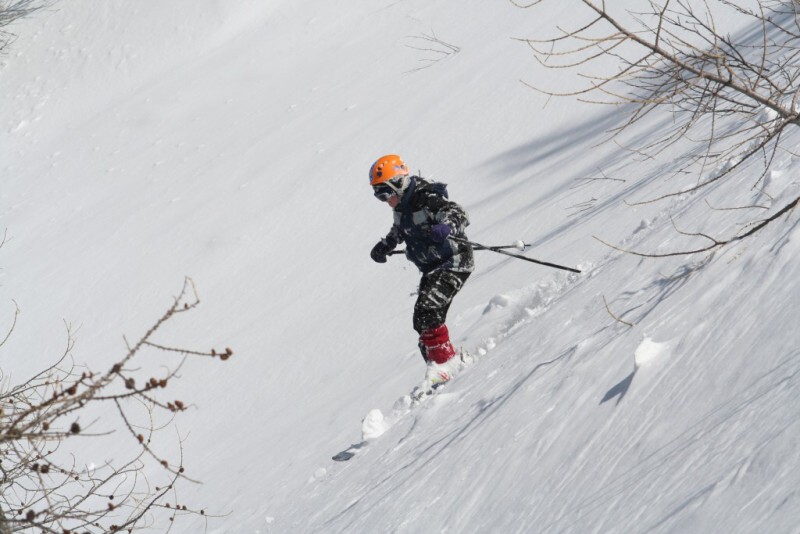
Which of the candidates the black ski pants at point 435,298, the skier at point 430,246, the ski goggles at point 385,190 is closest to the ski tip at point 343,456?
the skier at point 430,246

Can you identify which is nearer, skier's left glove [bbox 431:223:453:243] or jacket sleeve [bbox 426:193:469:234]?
skier's left glove [bbox 431:223:453:243]

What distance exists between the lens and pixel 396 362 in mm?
9391

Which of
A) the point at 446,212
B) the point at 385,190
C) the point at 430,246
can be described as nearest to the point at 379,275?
the point at 430,246

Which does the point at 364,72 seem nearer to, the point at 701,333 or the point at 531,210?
the point at 531,210

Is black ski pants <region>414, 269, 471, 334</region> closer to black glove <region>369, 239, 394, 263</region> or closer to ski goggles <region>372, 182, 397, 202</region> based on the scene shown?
black glove <region>369, 239, 394, 263</region>

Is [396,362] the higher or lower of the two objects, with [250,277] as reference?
lower

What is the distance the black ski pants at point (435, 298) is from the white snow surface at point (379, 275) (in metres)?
0.51

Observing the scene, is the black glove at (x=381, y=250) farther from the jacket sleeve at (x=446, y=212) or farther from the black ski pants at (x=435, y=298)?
the jacket sleeve at (x=446, y=212)

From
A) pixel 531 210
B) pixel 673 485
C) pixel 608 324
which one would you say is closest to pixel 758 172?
pixel 608 324

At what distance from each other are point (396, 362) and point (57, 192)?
17.6 metres

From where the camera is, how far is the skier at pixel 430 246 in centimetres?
745

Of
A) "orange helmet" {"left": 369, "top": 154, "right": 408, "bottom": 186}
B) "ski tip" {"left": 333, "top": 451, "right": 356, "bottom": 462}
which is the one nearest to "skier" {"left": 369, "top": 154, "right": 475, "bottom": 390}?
"orange helmet" {"left": 369, "top": 154, "right": 408, "bottom": 186}

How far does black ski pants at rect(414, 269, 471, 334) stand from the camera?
755 cm

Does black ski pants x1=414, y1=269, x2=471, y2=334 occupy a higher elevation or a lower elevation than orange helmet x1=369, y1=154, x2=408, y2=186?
lower
